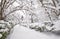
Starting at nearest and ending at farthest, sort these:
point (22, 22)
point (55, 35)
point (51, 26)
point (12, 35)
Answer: point (12, 35) → point (55, 35) → point (51, 26) → point (22, 22)

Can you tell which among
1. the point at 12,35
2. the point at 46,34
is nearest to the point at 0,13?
the point at 12,35

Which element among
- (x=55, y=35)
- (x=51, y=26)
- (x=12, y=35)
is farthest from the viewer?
(x=51, y=26)

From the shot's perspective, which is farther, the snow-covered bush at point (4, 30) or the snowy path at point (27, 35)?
the snowy path at point (27, 35)

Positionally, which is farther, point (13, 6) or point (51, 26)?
point (13, 6)

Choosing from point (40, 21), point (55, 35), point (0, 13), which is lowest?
point (55, 35)

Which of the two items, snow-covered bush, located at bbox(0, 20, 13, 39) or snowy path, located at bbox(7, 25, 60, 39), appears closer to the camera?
snow-covered bush, located at bbox(0, 20, 13, 39)

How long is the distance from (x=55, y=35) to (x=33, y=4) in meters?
0.79

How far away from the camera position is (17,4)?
242 centimetres

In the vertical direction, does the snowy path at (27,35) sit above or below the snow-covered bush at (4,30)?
below

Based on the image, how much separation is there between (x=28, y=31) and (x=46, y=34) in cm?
27

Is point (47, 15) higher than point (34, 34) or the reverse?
higher

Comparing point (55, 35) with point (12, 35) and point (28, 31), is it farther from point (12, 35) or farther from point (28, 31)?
point (12, 35)

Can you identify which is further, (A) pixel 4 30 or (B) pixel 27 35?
(B) pixel 27 35

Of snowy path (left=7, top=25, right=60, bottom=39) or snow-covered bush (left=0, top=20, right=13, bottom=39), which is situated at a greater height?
snow-covered bush (left=0, top=20, right=13, bottom=39)
